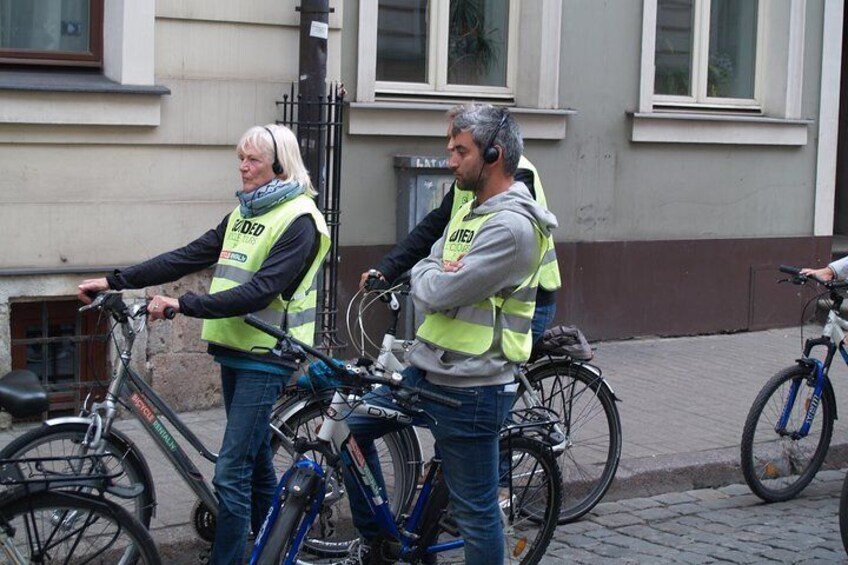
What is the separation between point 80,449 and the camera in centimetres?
505

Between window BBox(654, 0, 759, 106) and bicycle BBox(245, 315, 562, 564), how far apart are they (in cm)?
599

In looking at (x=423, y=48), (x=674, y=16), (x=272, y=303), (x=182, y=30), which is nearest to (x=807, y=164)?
(x=674, y=16)

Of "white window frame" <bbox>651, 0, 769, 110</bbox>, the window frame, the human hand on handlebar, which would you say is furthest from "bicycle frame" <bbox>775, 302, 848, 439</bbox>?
"white window frame" <bbox>651, 0, 769, 110</bbox>

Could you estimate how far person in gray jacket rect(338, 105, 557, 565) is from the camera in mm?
4527

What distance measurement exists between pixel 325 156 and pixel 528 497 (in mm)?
3608

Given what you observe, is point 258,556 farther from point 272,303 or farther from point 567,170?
point 567,170

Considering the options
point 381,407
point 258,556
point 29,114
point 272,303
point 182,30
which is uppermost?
point 182,30

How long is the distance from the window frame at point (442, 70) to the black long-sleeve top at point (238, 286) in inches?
164

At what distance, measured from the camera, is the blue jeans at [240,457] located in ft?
16.6

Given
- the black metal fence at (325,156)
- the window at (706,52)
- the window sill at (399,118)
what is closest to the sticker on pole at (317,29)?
the black metal fence at (325,156)

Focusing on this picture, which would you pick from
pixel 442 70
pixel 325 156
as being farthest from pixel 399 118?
pixel 325 156

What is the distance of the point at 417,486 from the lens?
542cm

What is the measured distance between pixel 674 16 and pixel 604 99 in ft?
3.84

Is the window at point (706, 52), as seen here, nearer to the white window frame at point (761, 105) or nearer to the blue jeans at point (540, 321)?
the white window frame at point (761, 105)
